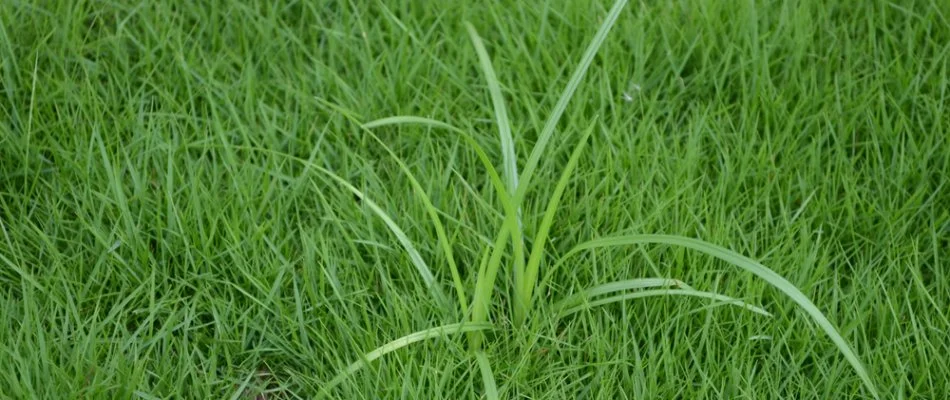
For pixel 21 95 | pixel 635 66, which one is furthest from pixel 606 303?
pixel 21 95

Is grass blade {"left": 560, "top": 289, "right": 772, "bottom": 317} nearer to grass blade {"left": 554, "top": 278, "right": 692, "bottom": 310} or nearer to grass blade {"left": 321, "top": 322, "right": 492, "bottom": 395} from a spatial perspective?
grass blade {"left": 554, "top": 278, "right": 692, "bottom": 310}

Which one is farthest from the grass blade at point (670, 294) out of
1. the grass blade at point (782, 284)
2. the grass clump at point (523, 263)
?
the grass blade at point (782, 284)

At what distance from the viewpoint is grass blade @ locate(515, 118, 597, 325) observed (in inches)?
68.6

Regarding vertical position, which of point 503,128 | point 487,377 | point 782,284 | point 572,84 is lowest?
point 487,377

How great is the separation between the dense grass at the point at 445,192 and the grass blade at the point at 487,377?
1cm

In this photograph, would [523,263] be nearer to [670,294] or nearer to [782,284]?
[670,294]

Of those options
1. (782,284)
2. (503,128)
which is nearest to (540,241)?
(503,128)

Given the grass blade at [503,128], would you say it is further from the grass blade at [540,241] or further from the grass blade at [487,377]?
the grass blade at [487,377]

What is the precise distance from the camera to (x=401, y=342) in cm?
182

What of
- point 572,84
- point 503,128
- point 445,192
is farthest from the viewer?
point 445,192

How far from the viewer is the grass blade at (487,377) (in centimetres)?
171

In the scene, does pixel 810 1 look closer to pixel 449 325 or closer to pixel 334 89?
pixel 334 89

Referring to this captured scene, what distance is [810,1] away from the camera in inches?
105

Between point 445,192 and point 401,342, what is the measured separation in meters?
0.44
